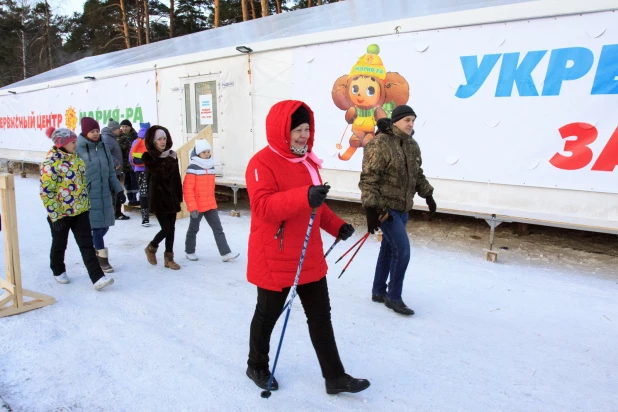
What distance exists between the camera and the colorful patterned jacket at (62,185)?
12.8 feet

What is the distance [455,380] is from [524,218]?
3042 mm

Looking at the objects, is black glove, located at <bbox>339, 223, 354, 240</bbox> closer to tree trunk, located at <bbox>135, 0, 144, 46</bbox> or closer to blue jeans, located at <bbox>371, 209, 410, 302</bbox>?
blue jeans, located at <bbox>371, 209, 410, 302</bbox>

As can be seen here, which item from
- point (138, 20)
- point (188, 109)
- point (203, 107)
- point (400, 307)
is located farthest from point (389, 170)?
point (138, 20)

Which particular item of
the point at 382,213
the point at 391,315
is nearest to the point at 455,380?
the point at 391,315

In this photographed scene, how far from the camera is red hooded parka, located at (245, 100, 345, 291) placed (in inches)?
90.1

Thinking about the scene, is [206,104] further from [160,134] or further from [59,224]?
[59,224]

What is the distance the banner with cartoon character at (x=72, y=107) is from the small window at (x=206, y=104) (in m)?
1.48

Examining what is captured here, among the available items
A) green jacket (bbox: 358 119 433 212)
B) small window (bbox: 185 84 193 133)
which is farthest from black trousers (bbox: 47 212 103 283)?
small window (bbox: 185 84 193 133)

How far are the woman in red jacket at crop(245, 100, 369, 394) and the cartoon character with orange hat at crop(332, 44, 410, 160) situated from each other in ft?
13.0

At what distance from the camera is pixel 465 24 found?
5.45 meters

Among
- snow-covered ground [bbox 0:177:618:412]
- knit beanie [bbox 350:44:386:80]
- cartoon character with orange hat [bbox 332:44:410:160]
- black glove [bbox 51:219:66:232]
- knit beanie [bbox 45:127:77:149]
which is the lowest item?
snow-covered ground [bbox 0:177:618:412]

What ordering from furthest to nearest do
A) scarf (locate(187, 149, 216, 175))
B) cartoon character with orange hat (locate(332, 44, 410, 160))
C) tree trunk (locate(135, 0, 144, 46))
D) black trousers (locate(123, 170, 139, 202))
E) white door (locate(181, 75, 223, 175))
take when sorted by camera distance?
tree trunk (locate(135, 0, 144, 46)) → white door (locate(181, 75, 223, 175)) → black trousers (locate(123, 170, 139, 202)) → cartoon character with orange hat (locate(332, 44, 410, 160)) → scarf (locate(187, 149, 216, 175))

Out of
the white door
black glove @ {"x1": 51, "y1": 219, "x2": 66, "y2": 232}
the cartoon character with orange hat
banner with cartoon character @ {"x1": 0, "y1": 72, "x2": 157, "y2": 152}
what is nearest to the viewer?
black glove @ {"x1": 51, "y1": 219, "x2": 66, "y2": 232}

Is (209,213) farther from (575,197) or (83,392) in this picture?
(575,197)
